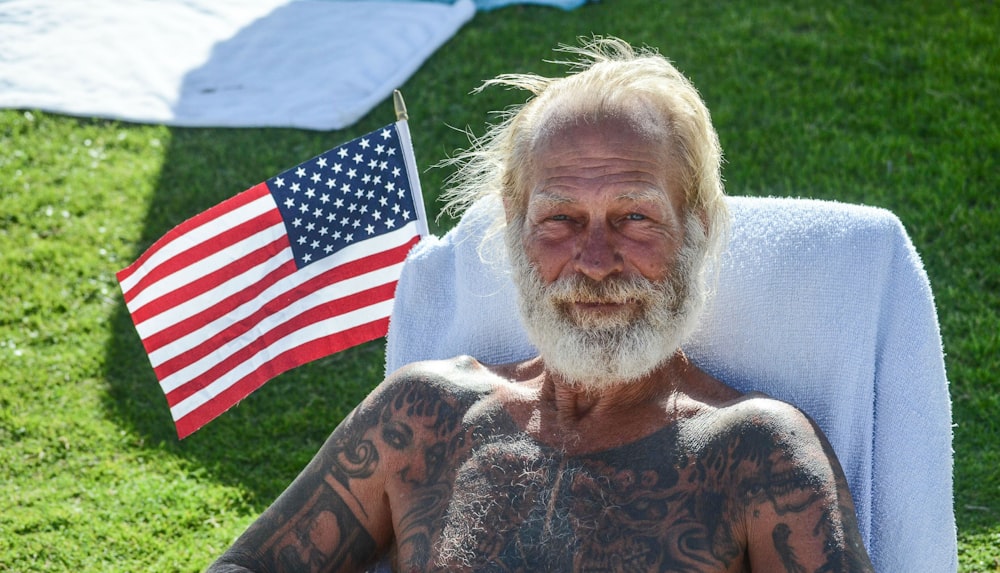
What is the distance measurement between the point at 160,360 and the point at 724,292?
5.96ft

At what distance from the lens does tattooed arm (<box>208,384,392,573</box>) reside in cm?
274

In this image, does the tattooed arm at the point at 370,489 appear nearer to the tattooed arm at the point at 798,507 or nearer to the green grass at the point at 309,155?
the tattooed arm at the point at 798,507

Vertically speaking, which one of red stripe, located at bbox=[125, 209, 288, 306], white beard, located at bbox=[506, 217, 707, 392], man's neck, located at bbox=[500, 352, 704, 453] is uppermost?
white beard, located at bbox=[506, 217, 707, 392]

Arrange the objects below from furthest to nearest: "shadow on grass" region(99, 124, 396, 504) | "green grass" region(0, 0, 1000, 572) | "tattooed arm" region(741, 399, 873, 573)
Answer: "shadow on grass" region(99, 124, 396, 504) → "green grass" region(0, 0, 1000, 572) → "tattooed arm" region(741, 399, 873, 573)

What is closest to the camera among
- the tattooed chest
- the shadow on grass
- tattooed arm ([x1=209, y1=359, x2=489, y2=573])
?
the tattooed chest

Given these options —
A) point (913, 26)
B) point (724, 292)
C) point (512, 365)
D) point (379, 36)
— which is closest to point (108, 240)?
point (379, 36)

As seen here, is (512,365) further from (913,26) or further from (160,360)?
(913,26)

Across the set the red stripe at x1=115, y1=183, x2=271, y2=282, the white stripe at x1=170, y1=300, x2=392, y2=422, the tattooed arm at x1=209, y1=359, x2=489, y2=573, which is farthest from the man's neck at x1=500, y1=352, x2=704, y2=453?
the red stripe at x1=115, y1=183, x2=271, y2=282

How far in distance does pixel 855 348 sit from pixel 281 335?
1.85 m

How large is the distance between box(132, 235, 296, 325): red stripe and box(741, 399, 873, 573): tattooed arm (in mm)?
1770

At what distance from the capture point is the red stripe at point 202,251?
348 cm

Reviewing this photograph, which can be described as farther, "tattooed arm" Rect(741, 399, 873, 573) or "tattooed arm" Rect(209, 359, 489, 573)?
"tattooed arm" Rect(209, 359, 489, 573)

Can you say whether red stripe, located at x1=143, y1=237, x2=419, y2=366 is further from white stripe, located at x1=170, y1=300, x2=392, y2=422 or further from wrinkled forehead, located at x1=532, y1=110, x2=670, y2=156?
wrinkled forehead, located at x1=532, y1=110, x2=670, y2=156

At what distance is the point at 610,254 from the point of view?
8.54ft
